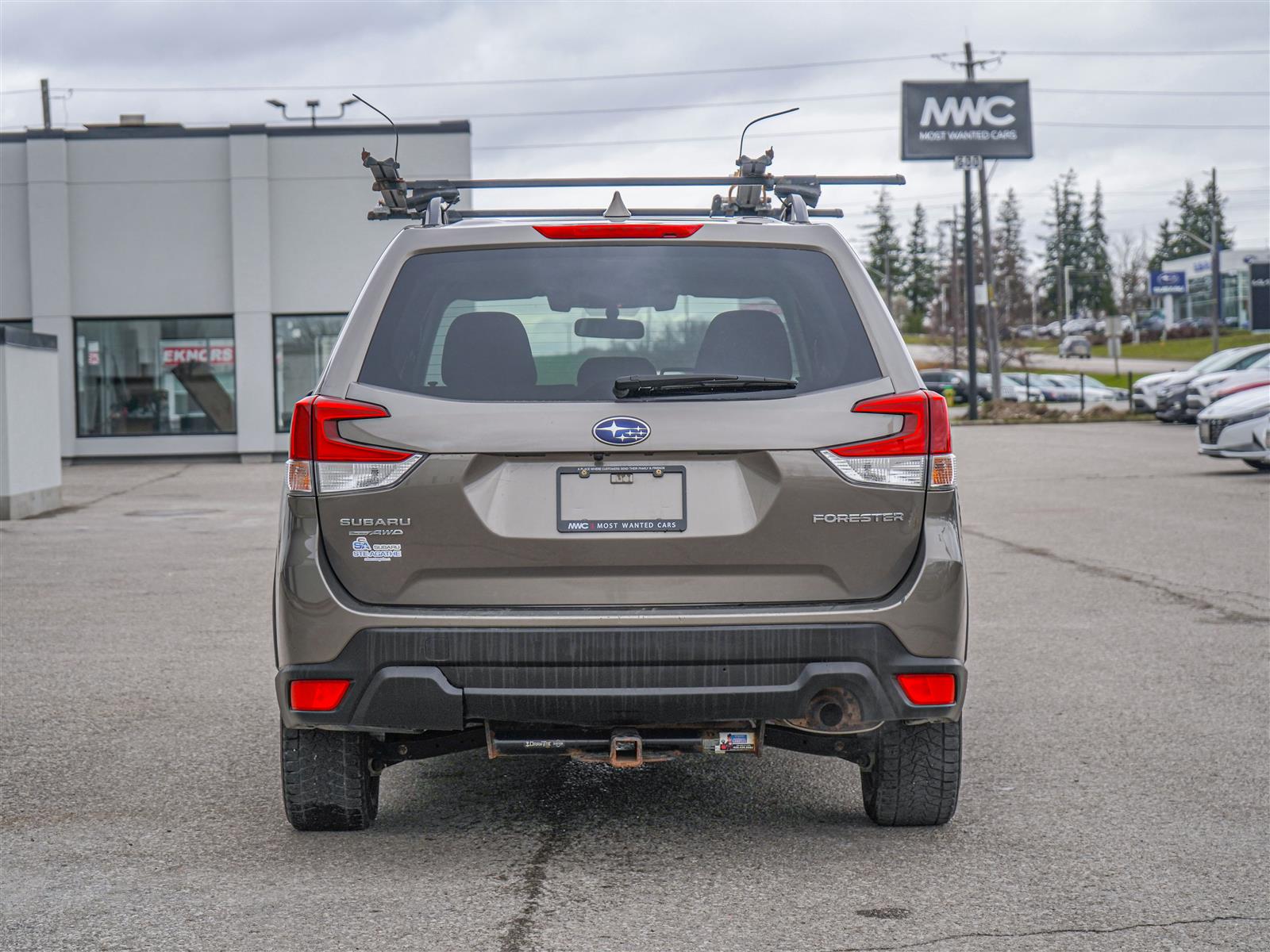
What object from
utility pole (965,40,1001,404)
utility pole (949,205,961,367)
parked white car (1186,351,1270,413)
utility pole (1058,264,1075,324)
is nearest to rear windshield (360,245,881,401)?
parked white car (1186,351,1270,413)

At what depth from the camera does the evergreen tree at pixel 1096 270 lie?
135625 mm

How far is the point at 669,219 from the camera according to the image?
4.25 m

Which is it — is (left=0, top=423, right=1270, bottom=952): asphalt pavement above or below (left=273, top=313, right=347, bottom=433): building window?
below

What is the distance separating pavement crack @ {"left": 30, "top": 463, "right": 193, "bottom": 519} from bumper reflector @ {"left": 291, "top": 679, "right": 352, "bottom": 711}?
13557mm

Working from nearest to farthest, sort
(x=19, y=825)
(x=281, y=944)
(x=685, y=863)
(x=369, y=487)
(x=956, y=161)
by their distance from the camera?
(x=281, y=944) → (x=369, y=487) → (x=685, y=863) → (x=19, y=825) → (x=956, y=161)

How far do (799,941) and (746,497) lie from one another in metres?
1.14

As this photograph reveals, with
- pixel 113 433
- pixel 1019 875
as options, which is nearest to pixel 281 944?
pixel 1019 875

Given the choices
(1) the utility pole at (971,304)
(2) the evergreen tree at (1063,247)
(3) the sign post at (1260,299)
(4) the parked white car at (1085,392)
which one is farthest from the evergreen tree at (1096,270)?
(1) the utility pole at (971,304)

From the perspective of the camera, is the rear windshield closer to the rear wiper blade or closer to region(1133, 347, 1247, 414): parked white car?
the rear wiper blade

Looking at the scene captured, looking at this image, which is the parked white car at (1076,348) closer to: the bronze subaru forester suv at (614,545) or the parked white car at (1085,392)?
the parked white car at (1085,392)

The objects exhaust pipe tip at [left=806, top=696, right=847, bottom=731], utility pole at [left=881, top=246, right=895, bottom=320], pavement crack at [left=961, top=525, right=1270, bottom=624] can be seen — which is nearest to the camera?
exhaust pipe tip at [left=806, top=696, right=847, bottom=731]

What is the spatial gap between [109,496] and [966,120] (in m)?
29.8

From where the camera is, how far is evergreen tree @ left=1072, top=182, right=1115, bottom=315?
13562 cm

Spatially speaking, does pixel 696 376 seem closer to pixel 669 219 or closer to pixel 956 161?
pixel 669 219
